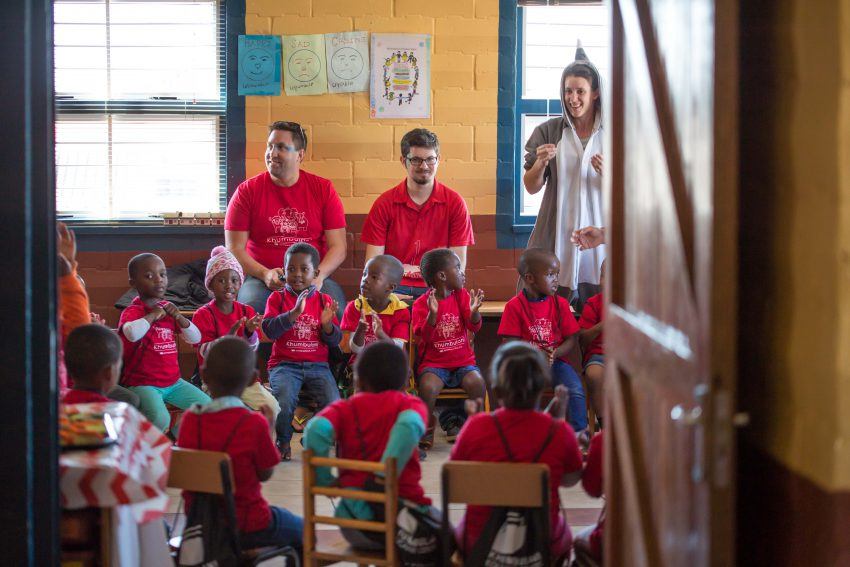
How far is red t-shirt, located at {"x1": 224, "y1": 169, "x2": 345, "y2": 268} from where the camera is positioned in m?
5.19

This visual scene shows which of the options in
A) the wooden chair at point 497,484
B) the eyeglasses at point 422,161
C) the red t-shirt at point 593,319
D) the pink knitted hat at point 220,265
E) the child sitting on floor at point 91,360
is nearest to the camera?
the wooden chair at point 497,484

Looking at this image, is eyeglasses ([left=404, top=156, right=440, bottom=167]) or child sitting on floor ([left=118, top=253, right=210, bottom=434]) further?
eyeglasses ([left=404, top=156, right=440, bottom=167])

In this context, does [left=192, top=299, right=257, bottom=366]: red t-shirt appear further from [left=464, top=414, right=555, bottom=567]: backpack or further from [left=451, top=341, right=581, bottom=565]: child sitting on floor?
[left=464, top=414, right=555, bottom=567]: backpack

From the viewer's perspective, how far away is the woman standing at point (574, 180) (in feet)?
16.0

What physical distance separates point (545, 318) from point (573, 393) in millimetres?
364

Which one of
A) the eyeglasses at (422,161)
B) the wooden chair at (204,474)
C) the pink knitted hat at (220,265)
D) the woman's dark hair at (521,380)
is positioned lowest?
the wooden chair at (204,474)

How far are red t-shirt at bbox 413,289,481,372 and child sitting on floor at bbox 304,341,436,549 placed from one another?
1771 mm

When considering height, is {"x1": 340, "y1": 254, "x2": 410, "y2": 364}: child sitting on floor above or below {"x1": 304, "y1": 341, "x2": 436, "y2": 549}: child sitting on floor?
above

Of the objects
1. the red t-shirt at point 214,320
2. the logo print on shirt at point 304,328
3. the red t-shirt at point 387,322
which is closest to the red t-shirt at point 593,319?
the red t-shirt at point 387,322

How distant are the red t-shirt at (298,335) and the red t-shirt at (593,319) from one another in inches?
47.1

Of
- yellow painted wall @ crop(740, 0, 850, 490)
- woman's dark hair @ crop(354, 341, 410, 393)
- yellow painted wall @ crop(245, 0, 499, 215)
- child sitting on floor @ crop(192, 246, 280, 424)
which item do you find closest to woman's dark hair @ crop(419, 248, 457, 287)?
child sitting on floor @ crop(192, 246, 280, 424)

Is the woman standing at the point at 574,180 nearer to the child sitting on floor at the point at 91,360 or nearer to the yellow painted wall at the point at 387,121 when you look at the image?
the yellow painted wall at the point at 387,121

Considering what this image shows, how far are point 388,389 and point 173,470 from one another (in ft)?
2.06

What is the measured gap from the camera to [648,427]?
6.57ft
